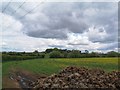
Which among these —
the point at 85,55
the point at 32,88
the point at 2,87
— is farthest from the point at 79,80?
the point at 85,55

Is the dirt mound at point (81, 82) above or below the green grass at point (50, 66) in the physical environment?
below

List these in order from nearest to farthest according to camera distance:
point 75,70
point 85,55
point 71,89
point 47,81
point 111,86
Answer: point 71,89 → point 111,86 → point 47,81 → point 75,70 → point 85,55

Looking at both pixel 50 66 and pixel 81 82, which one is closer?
pixel 81 82

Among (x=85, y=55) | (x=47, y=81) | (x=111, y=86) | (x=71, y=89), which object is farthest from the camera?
(x=85, y=55)

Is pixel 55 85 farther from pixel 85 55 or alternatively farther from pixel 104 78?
pixel 85 55

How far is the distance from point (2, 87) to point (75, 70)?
25.6 feet

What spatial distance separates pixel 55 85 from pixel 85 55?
61.6 m

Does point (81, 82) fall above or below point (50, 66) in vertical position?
below

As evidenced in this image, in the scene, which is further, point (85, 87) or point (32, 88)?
point (32, 88)

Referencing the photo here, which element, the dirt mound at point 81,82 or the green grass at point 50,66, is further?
the green grass at point 50,66

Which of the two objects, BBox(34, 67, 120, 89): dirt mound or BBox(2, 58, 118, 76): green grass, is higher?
BBox(2, 58, 118, 76): green grass

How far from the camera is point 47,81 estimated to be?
67.5 ft

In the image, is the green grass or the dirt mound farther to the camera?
the green grass

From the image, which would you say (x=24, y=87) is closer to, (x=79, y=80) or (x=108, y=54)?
(x=79, y=80)
